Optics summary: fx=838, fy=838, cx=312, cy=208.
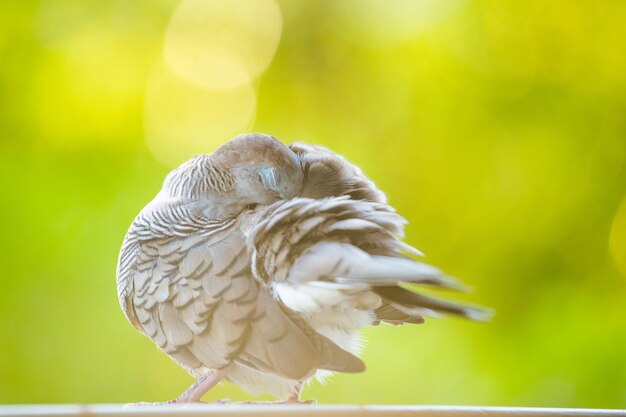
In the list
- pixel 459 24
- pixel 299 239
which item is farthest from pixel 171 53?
pixel 299 239

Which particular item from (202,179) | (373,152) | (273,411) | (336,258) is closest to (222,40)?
(373,152)

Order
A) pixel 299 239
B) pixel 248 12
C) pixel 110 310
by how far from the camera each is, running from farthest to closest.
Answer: pixel 248 12
pixel 110 310
pixel 299 239

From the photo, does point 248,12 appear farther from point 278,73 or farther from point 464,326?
point 464,326

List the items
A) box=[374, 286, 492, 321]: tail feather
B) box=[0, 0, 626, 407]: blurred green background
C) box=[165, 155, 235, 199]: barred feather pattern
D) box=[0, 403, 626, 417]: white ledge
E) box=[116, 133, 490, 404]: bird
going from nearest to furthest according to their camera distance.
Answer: box=[0, 403, 626, 417]: white ledge
box=[374, 286, 492, 321]: tail feather
box=[116, 133, 490, 404]: bird
box=[165, 155, 235, 199]: barred feather pattern
box=[0, 0, 626, 407]: blurred green background

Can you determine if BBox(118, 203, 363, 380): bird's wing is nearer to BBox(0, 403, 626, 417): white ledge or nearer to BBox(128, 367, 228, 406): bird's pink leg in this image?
BBox(128, 367, 228, 406): bird's pink leg

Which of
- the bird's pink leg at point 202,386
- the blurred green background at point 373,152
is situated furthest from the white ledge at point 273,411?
the blurred green background at point 373,152

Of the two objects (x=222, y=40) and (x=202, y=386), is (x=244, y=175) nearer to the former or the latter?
(x=202, y=386)

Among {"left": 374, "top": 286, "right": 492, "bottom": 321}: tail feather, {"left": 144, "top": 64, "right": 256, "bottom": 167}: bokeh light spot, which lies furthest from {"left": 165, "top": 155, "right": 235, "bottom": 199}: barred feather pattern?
{"left": 144, "top": 64, "right": 256, "bottom": 167}: bokeh light spot
